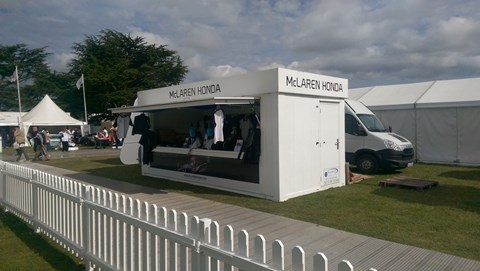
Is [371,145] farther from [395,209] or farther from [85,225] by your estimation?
[85,225]

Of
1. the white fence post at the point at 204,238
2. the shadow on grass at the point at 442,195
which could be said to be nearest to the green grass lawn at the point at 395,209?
the shadow on grass at the point at 442,195

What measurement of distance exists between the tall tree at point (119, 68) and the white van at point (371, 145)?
35772 mm

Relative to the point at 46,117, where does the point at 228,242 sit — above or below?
below

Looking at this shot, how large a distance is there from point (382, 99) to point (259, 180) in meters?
12.3

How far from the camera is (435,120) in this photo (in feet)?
53.2

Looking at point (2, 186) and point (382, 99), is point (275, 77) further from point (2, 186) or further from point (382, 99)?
point (382, 99)

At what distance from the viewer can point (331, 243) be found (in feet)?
18.1

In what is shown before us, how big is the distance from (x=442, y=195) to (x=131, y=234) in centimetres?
821

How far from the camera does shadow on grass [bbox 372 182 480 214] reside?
8055 millimetres

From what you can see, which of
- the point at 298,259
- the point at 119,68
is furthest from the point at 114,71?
the point at 298,259

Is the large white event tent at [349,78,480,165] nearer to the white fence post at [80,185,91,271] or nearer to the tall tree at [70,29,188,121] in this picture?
the white fence post at [80,185,91,271]

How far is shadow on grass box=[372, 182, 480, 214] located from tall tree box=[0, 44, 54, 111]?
6216cm

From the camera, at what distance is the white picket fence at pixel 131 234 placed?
8.18ft

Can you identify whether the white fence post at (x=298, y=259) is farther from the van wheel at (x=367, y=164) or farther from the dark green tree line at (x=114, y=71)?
the dark green tree line at (x=114, y=71)
